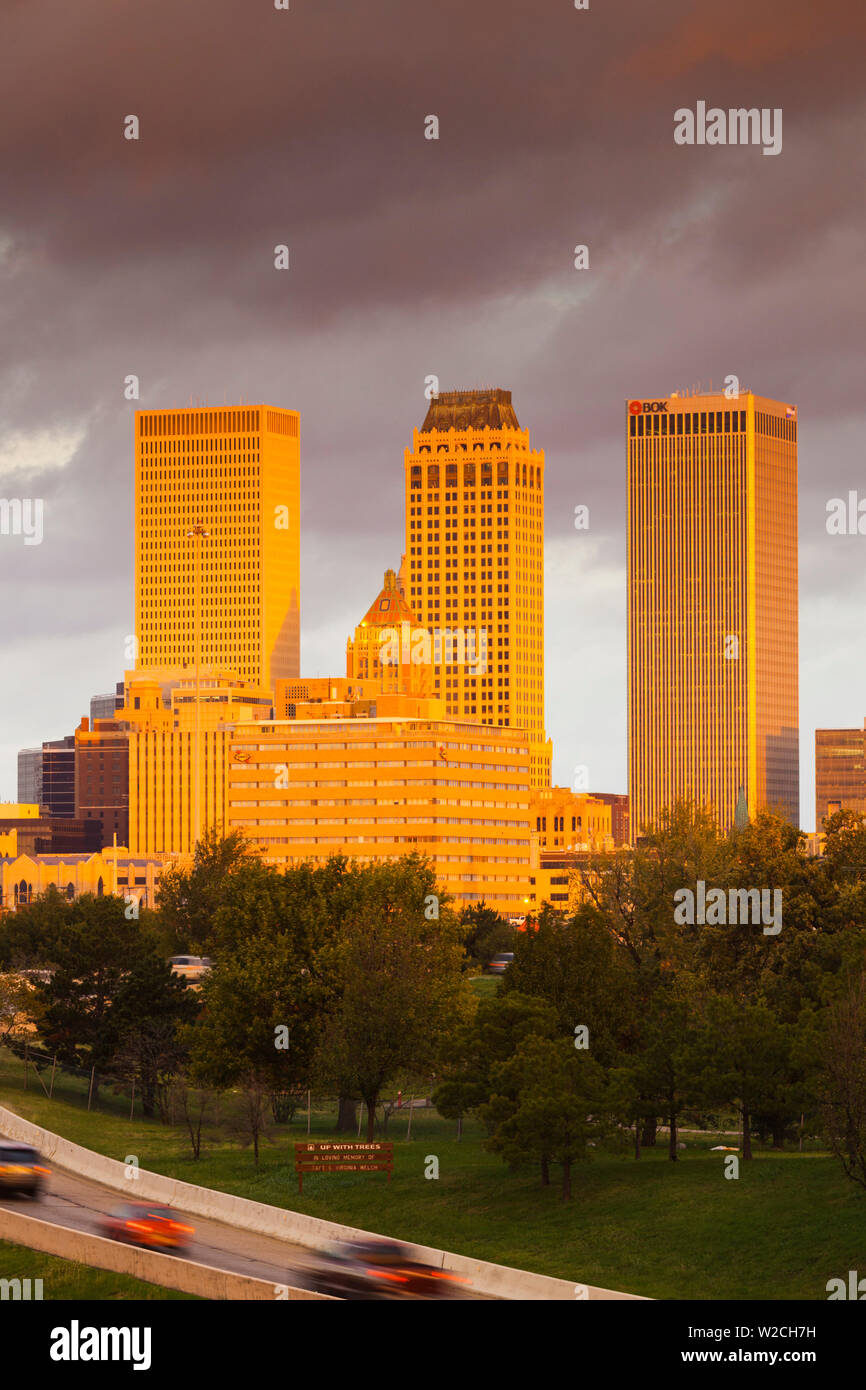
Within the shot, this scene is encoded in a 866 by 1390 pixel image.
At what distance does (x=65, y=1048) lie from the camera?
10562 centimetres

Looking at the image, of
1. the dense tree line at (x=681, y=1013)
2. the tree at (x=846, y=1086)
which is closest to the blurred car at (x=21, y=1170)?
the dense tree line at (x=681, y=1013)

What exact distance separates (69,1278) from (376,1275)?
8791 mm

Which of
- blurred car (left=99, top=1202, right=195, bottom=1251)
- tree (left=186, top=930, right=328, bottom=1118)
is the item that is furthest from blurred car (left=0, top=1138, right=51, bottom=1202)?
tree (left=186, top=930, right=328, bottom=1118)

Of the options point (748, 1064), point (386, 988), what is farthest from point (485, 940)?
point (748, 1064)

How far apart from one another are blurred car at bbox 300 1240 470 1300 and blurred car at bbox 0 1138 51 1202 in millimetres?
12603

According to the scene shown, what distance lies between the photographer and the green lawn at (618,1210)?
60875mm

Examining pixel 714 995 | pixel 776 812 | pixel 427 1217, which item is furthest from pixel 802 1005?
pixel 776 812

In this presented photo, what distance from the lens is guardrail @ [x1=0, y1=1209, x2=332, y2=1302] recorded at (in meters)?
54.3

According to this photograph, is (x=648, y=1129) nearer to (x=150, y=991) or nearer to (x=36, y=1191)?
(x=36, y=1191)

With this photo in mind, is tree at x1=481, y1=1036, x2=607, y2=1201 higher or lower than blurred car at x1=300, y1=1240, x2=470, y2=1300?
higher

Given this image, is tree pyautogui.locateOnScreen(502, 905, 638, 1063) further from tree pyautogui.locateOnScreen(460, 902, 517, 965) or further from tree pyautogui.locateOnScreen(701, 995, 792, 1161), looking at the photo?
tree pyautogui.locateOnScreen(460, 902, 517, 965)

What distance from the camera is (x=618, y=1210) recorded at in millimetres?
68750
